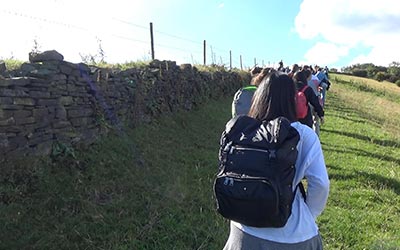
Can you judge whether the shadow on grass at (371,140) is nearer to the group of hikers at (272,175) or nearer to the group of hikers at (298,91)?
the group of hikers at (298,91)

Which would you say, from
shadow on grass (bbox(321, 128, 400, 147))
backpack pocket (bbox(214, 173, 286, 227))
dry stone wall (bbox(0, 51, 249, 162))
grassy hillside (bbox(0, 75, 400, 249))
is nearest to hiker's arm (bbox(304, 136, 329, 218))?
backpack pocket (bbox(214, 173, 286, 227))

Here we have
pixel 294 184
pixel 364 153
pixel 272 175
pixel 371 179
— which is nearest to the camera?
pixel 272 175

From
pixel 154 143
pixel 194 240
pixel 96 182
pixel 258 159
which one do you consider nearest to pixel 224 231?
pixel 194 240

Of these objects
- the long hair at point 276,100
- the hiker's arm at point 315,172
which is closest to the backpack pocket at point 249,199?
the hiker's arm at point 315,172

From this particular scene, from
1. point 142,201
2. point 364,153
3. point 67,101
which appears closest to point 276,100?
point 142,201

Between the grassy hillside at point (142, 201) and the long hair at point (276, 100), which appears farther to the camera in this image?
the grassy hillside at point (142, 201)

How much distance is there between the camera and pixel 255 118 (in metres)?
2.42

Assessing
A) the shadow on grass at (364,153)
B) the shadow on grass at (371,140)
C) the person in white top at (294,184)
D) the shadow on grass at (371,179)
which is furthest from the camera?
the shadow on grass at (371,140)

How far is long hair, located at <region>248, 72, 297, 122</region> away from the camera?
2.41 m

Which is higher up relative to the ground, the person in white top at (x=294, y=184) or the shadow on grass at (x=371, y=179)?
the person in white top at (x=294, y=184)

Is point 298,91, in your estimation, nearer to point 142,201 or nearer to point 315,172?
point 142,201

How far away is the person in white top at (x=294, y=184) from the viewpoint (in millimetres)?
2322

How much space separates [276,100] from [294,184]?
0.49 metres

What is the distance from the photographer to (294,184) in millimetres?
2328
